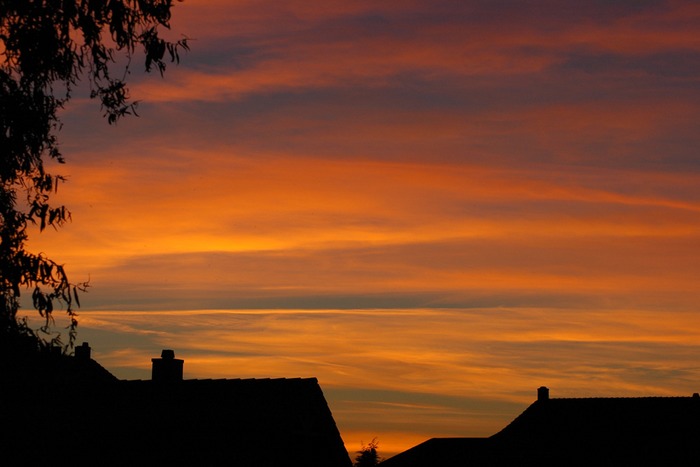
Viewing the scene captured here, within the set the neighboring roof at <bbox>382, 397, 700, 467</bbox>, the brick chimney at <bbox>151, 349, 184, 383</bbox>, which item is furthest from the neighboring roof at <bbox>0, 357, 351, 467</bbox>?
the neighboring roof at <bbox>382, 397, 700, 467</bbox>

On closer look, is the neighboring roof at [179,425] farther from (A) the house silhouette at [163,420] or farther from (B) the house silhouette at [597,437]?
(B) the house silhouette at [597,437]

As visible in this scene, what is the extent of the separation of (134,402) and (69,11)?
66.7ft

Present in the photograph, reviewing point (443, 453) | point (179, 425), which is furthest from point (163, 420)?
point (443, 453)

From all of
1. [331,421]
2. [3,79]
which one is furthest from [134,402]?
[3,79]

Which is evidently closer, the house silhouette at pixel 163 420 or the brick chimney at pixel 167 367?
the house silhouette at pixel 163 420

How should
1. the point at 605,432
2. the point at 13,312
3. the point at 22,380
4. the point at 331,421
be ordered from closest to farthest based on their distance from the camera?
the point at 13,312 < the point at 22,380 < the point at 331,421 < the point at 605,432

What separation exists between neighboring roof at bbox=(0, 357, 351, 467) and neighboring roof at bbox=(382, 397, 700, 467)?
927 centimetres

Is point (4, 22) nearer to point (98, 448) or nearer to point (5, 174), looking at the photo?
point (5, 174)

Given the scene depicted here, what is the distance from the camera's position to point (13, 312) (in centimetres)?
1533

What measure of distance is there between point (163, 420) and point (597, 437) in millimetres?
19890

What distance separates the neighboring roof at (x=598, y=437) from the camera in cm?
4034

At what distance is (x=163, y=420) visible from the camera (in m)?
31.2

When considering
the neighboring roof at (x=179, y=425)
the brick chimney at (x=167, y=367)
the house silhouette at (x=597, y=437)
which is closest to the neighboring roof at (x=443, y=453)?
the house silhouette at (x=597, y=437)

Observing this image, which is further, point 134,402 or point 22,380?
point 134,402
